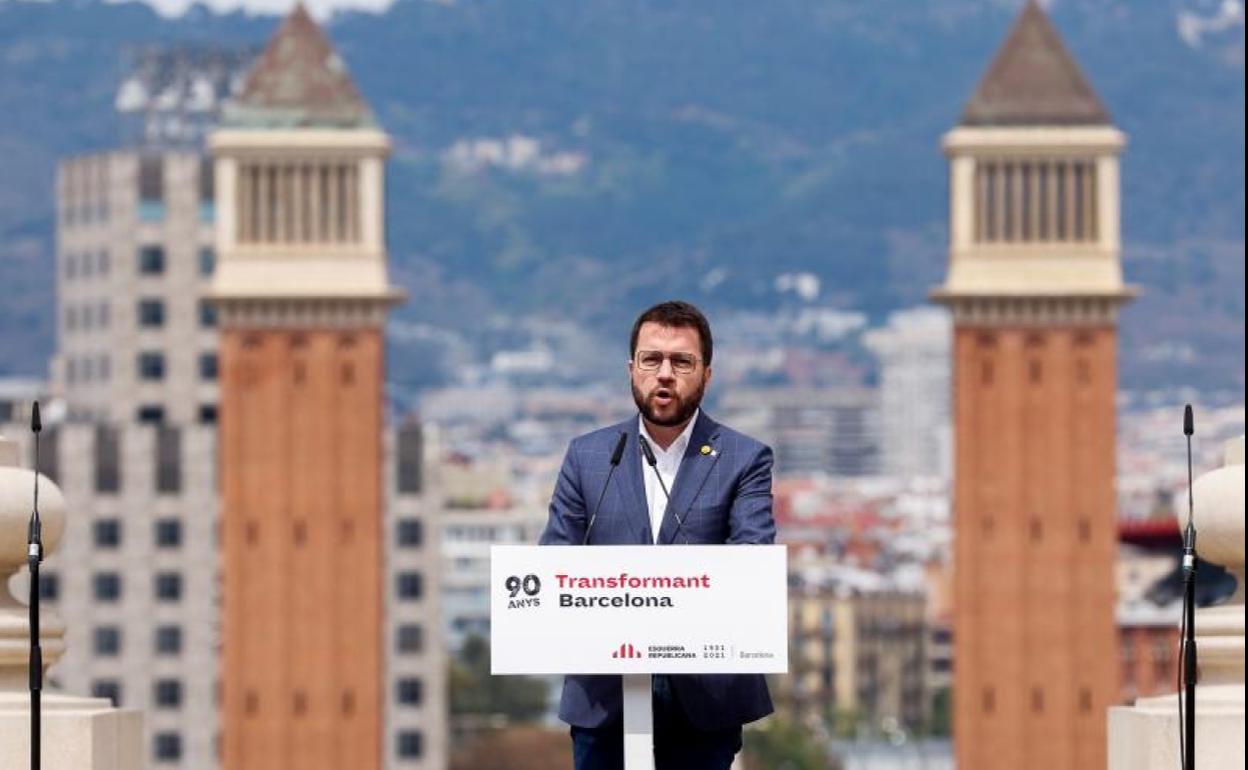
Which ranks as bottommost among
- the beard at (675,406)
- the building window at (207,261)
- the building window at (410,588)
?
the building window at (410,588)

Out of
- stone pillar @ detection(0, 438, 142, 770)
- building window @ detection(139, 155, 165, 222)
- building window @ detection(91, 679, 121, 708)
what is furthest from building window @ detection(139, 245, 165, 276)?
stone pillar @ detection(0, 438, 142, 770)

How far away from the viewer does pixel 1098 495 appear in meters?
81.8

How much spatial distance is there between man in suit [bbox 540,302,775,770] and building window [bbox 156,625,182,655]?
98290mm

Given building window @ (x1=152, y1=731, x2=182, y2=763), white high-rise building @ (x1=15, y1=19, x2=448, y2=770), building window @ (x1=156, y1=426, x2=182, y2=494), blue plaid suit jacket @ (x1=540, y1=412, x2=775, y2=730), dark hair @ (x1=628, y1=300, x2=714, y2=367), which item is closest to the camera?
blue plaid suit jacket @ (x1=540, y1=412, x2=775, y2=730)

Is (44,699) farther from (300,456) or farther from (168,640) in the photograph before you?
(168,640)

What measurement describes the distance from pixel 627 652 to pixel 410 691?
3896 inches

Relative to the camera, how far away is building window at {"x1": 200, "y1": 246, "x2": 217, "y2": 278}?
12525 centimetres

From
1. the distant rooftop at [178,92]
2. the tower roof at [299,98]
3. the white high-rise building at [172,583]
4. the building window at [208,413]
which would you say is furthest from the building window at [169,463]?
the distant rooftop at [178,92]

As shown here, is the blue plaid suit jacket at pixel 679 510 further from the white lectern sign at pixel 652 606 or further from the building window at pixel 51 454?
the building window at pixel 51 454

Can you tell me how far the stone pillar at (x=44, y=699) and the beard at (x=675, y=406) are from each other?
2.95 metres

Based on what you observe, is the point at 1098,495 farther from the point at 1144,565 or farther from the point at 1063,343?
the point at 1144,565

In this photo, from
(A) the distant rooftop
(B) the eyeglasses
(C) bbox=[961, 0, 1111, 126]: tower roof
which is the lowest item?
(B) the eyeglasses

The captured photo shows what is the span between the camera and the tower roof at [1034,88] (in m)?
85.9

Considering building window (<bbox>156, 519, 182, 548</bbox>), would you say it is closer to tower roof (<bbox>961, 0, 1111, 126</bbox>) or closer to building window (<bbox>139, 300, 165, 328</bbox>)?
building window (<bbox>139, 300, 165, 328</bbox>)
